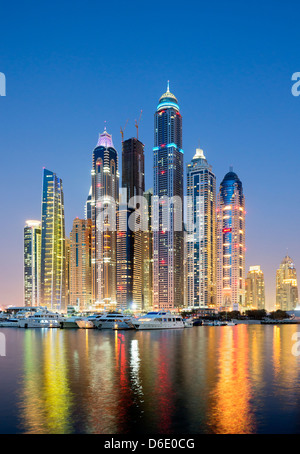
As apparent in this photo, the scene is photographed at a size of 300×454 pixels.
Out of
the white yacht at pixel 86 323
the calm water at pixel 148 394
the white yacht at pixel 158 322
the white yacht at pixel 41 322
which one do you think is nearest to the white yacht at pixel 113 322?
the white yacht at pixel 86 323

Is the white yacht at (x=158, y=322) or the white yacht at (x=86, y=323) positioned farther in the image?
the white yacht at (x=86, y=323)

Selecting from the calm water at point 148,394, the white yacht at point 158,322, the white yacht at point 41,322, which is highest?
the calm water at point 148,394

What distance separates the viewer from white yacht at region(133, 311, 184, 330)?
141625mm

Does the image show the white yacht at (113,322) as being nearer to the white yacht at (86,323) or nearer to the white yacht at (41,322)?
the white yacht at (86,323)

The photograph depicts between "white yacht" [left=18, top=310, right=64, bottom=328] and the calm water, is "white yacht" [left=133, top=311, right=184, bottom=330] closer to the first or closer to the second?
"white yacht" [left=18, top=310, right=64, bottom=328]

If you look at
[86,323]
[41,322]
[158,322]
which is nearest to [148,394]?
[158,322]

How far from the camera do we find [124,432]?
Answer: 30312mm

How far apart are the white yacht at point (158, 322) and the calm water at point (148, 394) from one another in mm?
70481

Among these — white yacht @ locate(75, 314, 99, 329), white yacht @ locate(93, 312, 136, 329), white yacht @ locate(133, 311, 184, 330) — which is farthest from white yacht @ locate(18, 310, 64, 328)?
white yacht @ locate(133, 311, 184, 330)

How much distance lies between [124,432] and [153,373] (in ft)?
78.7

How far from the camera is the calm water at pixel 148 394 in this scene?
32.0 metres

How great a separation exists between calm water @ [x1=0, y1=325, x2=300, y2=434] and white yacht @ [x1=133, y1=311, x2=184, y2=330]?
7048cm
